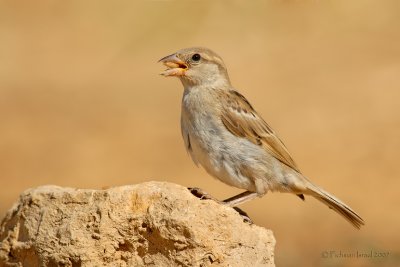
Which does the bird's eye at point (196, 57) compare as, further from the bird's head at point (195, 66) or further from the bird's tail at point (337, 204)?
the bird's tail at point (337, 204)

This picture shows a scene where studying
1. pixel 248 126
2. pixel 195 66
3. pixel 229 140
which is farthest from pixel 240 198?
pixel 195 66

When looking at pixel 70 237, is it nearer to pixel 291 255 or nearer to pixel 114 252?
pixel 114 252

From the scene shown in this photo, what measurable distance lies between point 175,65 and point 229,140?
1.01m

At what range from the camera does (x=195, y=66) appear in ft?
30.2

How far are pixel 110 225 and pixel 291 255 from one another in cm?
775

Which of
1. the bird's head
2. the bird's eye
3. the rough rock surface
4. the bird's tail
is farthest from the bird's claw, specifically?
the bird's eye

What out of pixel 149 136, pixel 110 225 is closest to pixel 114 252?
pixel 110 225

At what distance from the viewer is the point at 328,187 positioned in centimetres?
1720

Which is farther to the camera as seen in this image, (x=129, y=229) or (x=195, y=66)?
(x=195, y=66)

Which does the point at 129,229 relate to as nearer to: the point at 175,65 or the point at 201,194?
the point at 201,194

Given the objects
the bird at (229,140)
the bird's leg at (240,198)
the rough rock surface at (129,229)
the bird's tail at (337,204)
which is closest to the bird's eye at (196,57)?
the bird at (229,140)

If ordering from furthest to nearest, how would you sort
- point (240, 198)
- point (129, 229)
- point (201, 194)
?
1. point (240, 198)
2. point (201, 194)
3. point (129, 229)

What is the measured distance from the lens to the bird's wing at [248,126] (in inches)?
345

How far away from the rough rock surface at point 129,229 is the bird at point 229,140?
1.18m
